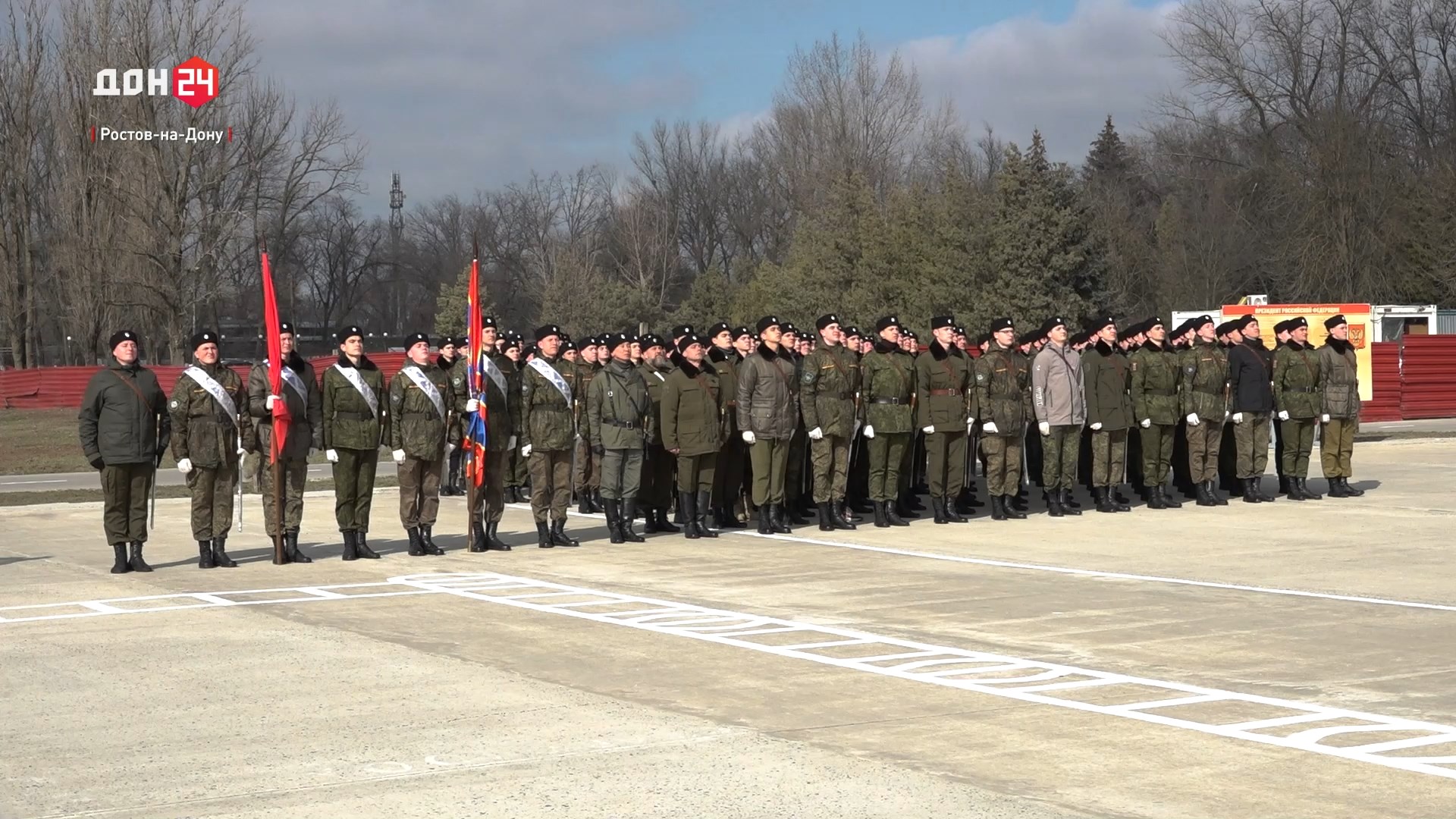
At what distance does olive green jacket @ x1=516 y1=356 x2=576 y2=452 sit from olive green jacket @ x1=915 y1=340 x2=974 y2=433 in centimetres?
357

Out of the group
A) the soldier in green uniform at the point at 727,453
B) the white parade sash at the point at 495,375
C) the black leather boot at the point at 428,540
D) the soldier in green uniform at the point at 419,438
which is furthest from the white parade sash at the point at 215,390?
the soldier in green uniform at the point at 727,453

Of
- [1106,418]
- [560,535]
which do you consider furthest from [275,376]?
[1106,418]

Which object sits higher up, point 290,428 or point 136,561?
point 290,428

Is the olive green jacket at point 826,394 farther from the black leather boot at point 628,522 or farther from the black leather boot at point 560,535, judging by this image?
the black leather boot at point 560,535

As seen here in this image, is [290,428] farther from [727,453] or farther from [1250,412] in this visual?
[1250,412]

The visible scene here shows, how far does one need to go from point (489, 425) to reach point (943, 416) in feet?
15.0

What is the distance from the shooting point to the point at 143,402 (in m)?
13.0

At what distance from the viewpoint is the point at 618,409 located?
15023mm

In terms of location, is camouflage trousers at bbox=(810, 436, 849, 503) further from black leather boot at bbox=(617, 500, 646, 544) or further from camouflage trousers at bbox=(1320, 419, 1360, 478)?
camouflage trousers at bbox=(1320, 419, 1360, 478)

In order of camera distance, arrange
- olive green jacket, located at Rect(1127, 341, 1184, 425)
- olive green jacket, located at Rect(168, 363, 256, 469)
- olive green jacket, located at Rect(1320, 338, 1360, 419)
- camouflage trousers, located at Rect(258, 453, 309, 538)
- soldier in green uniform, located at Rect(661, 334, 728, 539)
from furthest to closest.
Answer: olive green jacket, located at Rect(1320, 338, 1360, 419)
olive green jacket, located at Rect(1127, 341, 1184, 425)
soldier in green uniform, located at Rect(661, 334, 728, 539)
camouflage trousers, located at Rect(258, 453, 309, 538)
olive green jacket, located at Rect(168, 363, 256, 469)

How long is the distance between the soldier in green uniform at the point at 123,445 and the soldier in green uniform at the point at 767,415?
5258 millimetres

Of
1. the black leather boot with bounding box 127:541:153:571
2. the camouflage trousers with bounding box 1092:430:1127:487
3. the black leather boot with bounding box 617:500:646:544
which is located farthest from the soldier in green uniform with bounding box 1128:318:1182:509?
the black leather boot with bounding box 127:541:153:571

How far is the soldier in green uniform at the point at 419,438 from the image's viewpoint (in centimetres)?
1399

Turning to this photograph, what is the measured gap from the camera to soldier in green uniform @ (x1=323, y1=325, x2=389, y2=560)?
13.7 metres
